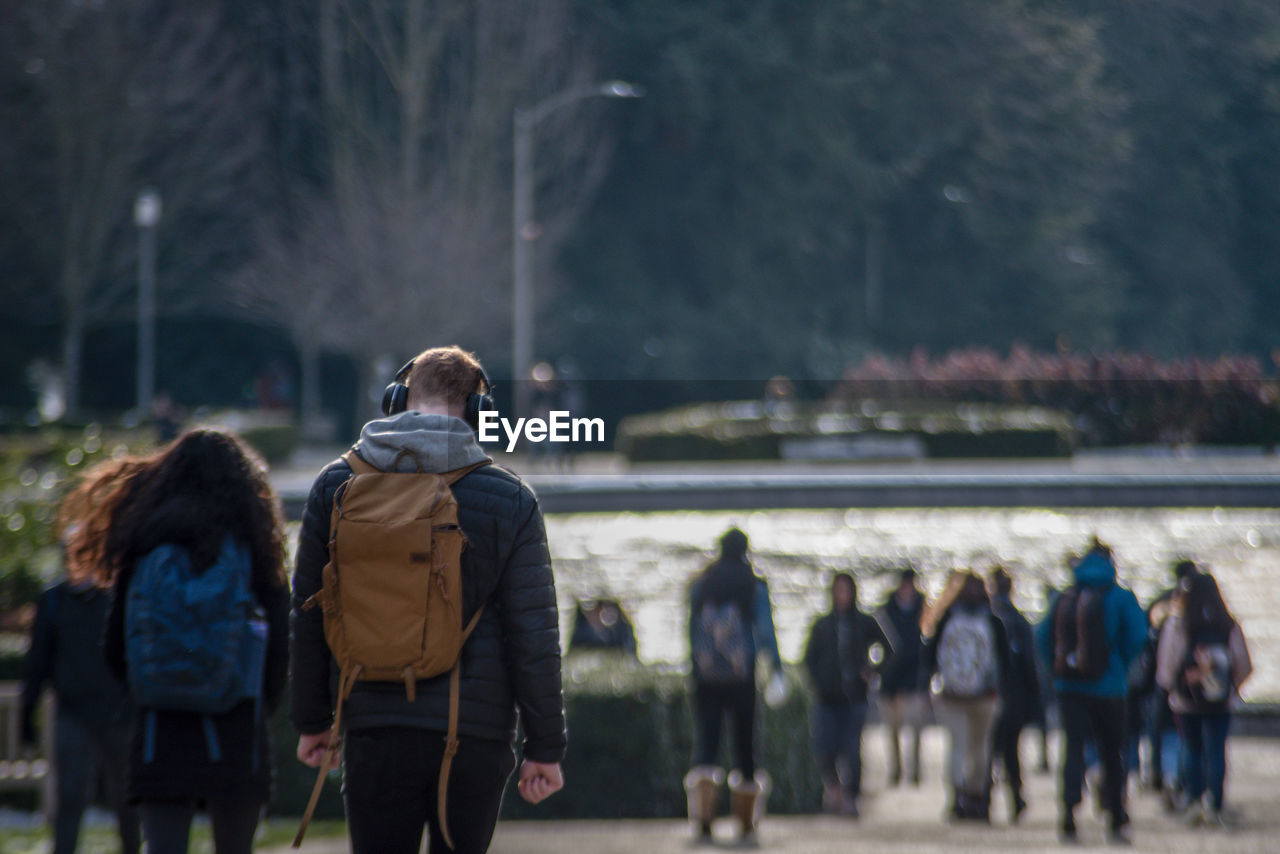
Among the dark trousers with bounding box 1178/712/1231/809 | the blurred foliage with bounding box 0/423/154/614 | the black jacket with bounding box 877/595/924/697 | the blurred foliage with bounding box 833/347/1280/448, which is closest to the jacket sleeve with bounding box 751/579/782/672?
the dark trousers with bounding box 1178/712/1231/809

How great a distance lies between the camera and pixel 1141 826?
27.3 feet

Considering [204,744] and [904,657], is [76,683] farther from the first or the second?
[904,657]

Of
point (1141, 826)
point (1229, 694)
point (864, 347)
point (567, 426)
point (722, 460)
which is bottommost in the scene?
point (1141, 826)

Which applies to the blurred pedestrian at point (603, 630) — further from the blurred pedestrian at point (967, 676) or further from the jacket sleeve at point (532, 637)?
the jacket sleeve at point (532, 637)

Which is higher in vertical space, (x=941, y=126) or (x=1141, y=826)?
(x=941, y=126)

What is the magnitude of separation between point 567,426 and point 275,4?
40.2 m

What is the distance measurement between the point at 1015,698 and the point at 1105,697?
1.71 m

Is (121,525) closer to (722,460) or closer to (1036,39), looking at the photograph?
(722,460)

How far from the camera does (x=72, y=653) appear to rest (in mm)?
5824

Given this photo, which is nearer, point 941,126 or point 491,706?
point 491,706

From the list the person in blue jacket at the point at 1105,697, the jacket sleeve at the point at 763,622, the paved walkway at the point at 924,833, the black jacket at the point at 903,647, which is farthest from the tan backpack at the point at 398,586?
the black jacket at the point at 903,647

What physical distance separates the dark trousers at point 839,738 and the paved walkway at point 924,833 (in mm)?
304

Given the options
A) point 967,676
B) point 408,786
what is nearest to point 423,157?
point 967,676

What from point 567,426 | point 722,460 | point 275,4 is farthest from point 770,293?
point 567,426
